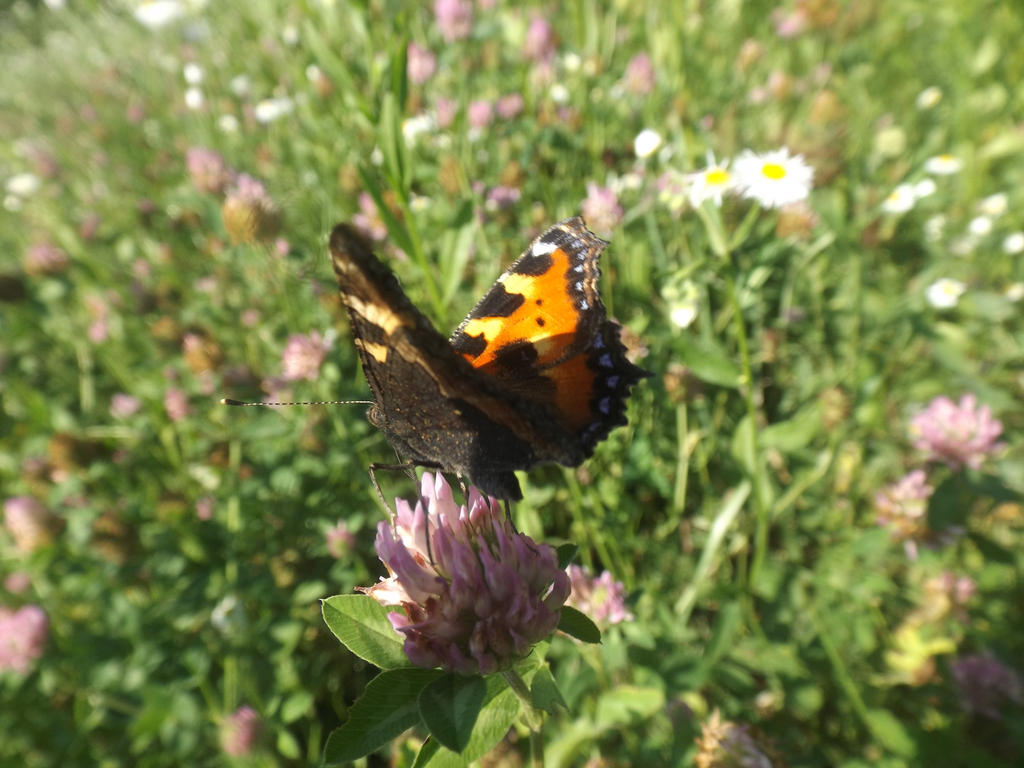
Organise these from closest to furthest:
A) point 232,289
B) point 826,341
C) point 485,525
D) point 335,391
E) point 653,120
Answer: point 485,525 → point 335,391 → point 826,341 → point 653,120 → point 232,289

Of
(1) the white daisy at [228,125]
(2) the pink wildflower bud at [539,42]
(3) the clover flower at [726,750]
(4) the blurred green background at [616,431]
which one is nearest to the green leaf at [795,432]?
(4) the blurred green background at [616,431]

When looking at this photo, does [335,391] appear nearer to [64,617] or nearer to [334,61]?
[334,61]

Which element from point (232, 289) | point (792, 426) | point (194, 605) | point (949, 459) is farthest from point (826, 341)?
point (232, 289)

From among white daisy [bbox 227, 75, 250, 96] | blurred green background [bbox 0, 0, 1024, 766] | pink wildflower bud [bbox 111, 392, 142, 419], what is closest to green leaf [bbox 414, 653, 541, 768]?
blurred green background [bbox 0, 0, 1024, 766]

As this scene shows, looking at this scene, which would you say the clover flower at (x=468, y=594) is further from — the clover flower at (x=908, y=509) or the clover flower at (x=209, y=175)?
the clover flower at (x=209, y=175)

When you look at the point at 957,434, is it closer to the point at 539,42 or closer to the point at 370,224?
the point at 370,224

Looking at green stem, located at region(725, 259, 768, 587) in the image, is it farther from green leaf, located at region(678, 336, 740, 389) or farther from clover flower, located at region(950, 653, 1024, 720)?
clover flower, located at region(950, 653, 1024, 720)
